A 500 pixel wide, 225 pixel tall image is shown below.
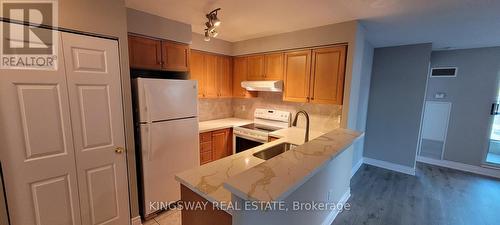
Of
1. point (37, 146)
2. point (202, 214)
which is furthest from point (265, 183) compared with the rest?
point (37, 146)

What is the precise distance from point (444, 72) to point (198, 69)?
497 centimetres

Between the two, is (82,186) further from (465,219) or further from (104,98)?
(465,219)

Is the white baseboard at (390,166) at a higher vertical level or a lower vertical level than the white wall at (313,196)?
lower

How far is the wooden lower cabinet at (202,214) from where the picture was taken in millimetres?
1161

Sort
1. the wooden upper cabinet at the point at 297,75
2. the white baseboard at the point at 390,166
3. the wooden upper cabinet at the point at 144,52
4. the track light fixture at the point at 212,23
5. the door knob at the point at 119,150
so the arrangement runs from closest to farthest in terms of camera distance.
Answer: the door knob at the point at 119,150, the track light fixture at the point at 212,23, the wooden upper cabinet at the point at 144,52, the wooden upper cabinet at the point at 297,75, the white baseboard at the point at 390,166

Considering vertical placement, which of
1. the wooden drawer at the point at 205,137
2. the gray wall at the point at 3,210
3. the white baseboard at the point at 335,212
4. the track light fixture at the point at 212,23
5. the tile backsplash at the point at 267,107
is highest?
the track light fixture at the point at 212,23

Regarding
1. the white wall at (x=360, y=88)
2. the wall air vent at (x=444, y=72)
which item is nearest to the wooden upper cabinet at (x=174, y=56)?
the white wall at (x=360, y=88)

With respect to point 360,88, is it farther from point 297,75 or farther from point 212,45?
point 212,45

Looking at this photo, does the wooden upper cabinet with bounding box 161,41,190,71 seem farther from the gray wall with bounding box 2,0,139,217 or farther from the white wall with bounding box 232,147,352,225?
the white wall with bounding box 232,147,352,225

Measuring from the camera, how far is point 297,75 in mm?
3020

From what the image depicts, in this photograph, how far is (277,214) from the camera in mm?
1330

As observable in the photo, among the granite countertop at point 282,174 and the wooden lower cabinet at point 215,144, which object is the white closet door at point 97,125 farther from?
the granite countertop at point 282,174

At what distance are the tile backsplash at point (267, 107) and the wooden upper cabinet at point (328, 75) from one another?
40cm

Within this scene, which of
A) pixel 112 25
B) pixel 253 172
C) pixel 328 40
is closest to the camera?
pixel 253 172
